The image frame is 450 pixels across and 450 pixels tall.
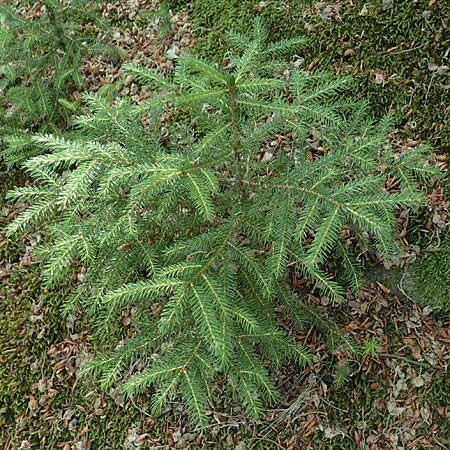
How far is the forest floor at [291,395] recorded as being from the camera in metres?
2.84

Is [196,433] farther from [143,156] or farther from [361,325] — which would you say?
[143,156]

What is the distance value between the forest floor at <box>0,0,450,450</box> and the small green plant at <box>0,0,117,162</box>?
1477 mm

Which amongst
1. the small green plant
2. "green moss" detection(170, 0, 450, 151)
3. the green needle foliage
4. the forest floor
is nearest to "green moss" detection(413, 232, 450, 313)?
the forest floor

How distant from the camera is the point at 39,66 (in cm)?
437

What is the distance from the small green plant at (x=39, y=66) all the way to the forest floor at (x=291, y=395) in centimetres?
148

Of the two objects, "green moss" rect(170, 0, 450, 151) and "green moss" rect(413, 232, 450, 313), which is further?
"green moss" rect(170, 0, 450, 151)

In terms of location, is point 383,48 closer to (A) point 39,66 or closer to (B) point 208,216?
(B) point 208,216

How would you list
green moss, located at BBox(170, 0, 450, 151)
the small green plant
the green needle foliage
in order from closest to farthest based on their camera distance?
the green needle foliage < green moss, located at BBox(170, 0, 450, 151) < the small green plant

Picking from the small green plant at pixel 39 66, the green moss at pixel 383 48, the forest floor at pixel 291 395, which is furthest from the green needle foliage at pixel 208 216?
the small green plant at pixel 39 66

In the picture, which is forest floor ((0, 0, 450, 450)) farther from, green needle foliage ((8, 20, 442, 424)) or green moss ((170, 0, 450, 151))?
green moss ((170, 0, 450, 151))

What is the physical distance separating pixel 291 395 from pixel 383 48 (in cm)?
253

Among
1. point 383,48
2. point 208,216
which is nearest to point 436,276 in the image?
point 208,216

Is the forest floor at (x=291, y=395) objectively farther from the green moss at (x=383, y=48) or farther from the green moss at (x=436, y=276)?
the green moss at (x=383, y=48)

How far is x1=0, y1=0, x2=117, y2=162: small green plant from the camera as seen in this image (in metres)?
4.11
